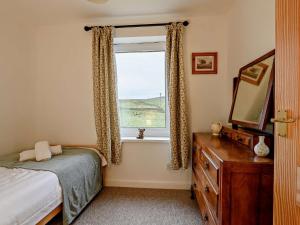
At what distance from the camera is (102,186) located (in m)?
2.87

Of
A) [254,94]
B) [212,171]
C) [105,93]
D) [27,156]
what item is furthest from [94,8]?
[212,171]

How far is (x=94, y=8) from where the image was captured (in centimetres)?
252

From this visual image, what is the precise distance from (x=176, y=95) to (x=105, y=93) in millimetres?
947

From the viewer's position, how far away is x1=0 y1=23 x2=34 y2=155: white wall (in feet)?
8.36

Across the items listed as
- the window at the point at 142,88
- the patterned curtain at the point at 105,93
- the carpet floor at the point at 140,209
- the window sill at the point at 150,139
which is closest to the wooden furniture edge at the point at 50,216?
the carpet floor at the point at 140,209

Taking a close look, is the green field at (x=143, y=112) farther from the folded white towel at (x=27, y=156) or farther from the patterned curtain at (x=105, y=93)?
the folded white towel at (x=27, y=156)

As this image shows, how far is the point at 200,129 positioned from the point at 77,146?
1.76 metres

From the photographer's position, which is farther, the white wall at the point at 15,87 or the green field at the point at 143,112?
the green field at the point at 143,112

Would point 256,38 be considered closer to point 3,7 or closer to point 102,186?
point 102,186

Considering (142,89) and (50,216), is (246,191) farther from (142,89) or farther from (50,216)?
(142,89)

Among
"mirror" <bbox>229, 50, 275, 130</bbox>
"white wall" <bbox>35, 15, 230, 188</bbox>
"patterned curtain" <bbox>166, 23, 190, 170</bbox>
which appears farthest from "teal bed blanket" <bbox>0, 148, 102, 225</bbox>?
"mirror" <bbox>229, 50, 275, 130</bbox>

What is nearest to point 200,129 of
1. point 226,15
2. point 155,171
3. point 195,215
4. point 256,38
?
point 155,171

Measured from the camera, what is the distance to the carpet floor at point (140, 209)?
2061mm

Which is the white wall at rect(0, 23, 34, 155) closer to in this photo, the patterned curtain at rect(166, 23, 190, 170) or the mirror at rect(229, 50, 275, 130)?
the patterned curtain at rect(166, 23, 190, 170)
